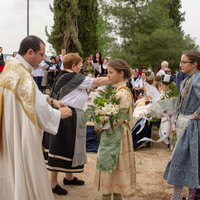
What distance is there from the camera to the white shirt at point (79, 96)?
399 cm

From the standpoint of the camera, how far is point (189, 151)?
11.1ft

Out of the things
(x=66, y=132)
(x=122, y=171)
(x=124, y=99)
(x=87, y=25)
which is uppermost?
(x=87, y=25)

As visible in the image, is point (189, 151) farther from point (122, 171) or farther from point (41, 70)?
point (41, 70)

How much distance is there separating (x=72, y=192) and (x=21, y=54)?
2392mm

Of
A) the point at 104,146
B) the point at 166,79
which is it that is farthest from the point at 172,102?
the point at 166,79

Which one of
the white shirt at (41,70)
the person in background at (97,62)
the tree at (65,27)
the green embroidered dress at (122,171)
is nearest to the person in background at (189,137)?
the green embroidered dress at (122,171)

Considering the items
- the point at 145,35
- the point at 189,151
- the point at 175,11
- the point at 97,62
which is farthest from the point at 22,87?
the point at 175,11

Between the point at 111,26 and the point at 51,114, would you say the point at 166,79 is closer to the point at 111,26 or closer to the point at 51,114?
the point at 51,114

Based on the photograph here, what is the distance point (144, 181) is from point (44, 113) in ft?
8.70

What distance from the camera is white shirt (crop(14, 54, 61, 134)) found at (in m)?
2.72

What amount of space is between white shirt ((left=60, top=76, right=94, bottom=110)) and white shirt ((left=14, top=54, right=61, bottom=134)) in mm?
1195

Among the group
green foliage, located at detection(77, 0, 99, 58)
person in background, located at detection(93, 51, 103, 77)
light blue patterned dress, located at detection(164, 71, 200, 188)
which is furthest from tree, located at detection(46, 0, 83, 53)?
light blue patterned dress, located at detection(164, 71, 200, 188)

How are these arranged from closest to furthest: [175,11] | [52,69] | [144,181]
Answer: [144,181] → [52,69] → [175,11]

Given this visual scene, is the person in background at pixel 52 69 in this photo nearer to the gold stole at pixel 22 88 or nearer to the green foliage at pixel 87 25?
the green foliage at pixel 87 25
